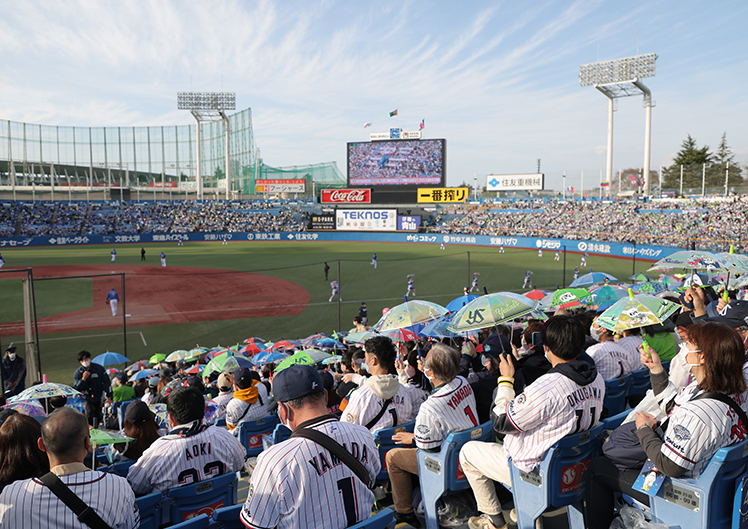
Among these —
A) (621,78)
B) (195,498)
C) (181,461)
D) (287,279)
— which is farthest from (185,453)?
(621,78)

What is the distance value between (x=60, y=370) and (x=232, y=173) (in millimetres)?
100919

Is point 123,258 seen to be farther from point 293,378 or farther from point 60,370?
point 293,378

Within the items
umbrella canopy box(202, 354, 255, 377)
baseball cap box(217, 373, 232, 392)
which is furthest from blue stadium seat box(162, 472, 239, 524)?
umbrella canopy box(202, 354, 255, 377)

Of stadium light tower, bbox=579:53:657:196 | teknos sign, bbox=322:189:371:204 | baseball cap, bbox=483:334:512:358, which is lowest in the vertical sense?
baseball cap, bbox=483:334:512:358

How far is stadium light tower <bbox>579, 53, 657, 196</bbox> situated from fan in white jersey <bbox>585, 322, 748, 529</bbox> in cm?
7837

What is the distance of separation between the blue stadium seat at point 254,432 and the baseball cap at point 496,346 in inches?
124

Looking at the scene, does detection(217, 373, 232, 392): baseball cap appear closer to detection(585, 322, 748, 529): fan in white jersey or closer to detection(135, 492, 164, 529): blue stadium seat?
detection(135, 492, 164, 529): blue stadium seat

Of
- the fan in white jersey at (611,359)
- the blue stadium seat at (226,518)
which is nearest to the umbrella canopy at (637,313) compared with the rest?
the fan in white jersey at (611,359)

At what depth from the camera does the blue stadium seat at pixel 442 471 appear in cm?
424

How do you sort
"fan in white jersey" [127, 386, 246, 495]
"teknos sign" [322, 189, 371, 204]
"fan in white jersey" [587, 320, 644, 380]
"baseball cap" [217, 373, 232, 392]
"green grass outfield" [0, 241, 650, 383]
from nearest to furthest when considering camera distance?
"fan in white jersey" [127, 386, 246, 495], "fan in white jersey" [587, 320, 644, 380], "baseball cap" [217, 373, 232, 392], "green grass outfield" [0, 241, 650, 383], "teknos sign" [322, 189, 371, 204]

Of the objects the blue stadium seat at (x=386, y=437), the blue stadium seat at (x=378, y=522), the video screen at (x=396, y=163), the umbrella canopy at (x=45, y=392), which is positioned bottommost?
the umbrella canopy at (x=45, y=392)

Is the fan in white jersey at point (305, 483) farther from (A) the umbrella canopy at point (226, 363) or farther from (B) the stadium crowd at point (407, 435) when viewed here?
(A) the umbrella canopy at point (226, 363)

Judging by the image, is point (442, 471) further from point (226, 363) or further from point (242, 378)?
point (226, 363)

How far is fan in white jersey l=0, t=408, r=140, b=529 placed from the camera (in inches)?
111
